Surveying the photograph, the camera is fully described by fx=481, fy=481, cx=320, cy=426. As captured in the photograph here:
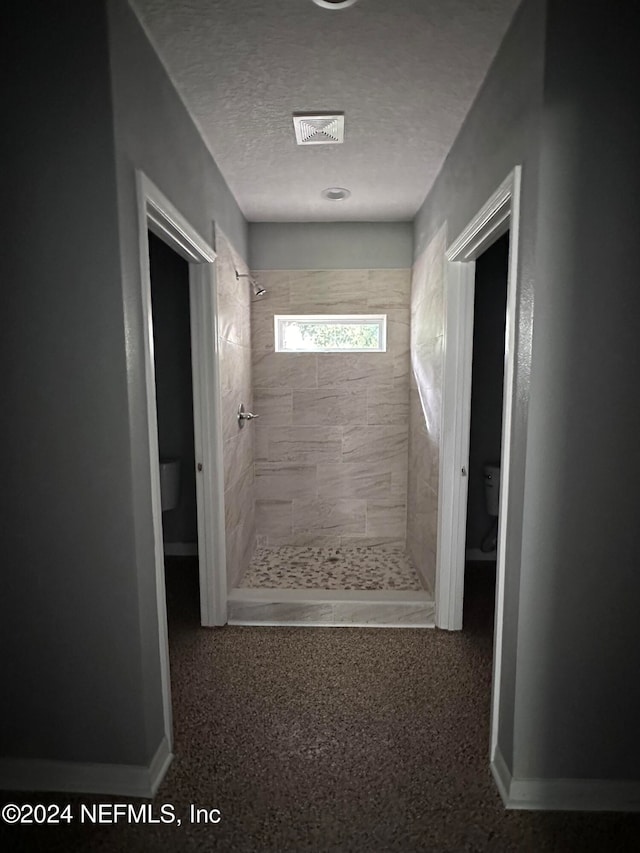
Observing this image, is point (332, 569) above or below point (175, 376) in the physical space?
below

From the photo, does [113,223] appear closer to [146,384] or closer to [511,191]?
[146,384]

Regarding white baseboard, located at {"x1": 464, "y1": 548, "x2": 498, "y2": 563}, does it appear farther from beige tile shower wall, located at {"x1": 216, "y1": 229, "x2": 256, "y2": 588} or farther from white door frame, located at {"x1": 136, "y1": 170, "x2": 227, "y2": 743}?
white door frame, located at {"x1": 136, "y1": 170, "x2": 227, "y2": 743}

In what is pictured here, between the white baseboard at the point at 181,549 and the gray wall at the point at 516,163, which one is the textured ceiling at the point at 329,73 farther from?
the white baseboard at the point at 181,549

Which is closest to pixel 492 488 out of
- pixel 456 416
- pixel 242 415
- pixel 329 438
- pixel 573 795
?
pixel 456 416

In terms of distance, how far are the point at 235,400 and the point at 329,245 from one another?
140 centimetres

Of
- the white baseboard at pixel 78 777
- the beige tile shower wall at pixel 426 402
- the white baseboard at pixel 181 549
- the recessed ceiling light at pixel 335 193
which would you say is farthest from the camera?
the white baseboard at pixel 181 549

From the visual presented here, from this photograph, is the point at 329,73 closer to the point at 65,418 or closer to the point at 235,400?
the point at 65,418

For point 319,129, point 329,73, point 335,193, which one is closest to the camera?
point 329,73

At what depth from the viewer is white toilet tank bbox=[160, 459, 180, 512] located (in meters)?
3.48

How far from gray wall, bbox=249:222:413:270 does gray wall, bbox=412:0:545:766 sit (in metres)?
1.61

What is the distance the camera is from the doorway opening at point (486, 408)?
3.34 metres

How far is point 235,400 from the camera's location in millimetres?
3018

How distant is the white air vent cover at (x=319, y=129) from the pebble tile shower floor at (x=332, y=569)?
8.06ft

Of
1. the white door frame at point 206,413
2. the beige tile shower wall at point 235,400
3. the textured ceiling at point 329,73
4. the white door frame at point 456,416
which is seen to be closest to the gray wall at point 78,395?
the textured ceiling at point 329,73
